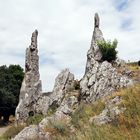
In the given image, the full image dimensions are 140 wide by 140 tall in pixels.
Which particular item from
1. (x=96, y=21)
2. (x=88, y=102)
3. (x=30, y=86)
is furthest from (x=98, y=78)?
(x=30, y=86)

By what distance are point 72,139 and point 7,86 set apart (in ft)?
160

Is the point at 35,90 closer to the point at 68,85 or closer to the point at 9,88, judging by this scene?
→ the point at 68,85

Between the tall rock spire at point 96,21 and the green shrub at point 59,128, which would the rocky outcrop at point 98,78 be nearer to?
the tall rock spire at point 96,21

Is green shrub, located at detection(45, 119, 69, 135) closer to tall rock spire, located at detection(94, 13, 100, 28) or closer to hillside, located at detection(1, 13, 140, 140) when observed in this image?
hillside, located at detection(1, 13, 140, 140)

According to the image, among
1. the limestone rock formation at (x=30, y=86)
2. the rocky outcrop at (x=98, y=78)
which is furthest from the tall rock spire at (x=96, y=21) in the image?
the limestone rock formation at (x=30, y=86)

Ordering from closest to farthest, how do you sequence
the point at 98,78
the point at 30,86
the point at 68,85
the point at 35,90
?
1. the point at 98,78
2. the point at 68,85
3. the point at 35,90
4. the point at 30,86

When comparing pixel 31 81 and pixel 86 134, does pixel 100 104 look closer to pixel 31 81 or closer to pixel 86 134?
pixel 86 134

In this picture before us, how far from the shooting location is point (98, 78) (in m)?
31.5

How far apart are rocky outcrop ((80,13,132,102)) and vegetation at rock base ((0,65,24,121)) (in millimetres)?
21498

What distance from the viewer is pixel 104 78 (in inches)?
1204

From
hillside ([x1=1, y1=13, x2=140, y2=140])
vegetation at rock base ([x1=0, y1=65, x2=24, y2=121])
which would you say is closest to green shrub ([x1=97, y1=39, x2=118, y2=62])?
hillside ([x1=1, y1=13, x2=140, y2=140])

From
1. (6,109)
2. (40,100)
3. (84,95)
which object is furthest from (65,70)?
(6,109)

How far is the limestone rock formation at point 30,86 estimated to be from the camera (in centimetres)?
4062

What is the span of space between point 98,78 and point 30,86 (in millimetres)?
13270
